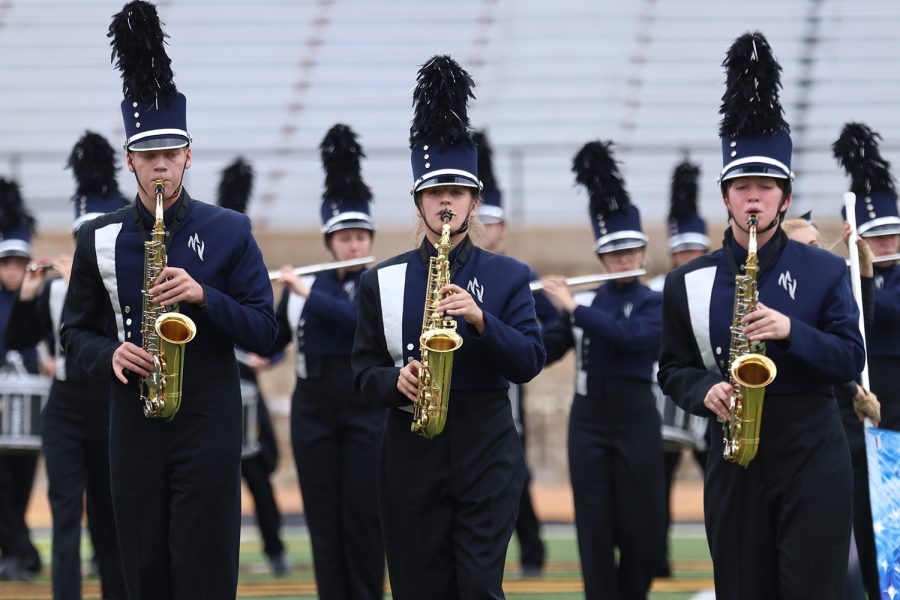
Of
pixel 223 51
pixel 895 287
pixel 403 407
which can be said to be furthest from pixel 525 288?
pixel 223 51

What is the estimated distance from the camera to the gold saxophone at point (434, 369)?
528 cm

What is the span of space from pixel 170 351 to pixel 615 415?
122 inches

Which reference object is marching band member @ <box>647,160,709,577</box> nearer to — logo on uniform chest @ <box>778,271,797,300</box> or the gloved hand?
the gloved hand

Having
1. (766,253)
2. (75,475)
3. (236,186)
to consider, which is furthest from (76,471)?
(766,253)

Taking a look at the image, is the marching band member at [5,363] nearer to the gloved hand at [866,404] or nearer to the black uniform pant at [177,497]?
the black uniform pant at [177,497]

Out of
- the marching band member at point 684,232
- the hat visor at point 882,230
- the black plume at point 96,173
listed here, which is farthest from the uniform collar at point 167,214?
the marching band member at point 684,232

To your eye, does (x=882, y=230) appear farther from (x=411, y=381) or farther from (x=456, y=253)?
(x=411, y=381)

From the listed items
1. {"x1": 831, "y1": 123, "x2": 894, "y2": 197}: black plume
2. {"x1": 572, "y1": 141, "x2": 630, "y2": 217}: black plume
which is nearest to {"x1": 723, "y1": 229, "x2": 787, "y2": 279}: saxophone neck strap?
{"x1": 831, "y1": 123, "x2": 894, "y2": 197}: black plume

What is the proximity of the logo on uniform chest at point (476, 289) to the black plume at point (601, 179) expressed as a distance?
2865 mm

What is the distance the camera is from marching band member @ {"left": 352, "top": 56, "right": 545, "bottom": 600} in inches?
213

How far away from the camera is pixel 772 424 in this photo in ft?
17.5

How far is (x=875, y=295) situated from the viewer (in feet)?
24.6

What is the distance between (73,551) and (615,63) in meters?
13.3

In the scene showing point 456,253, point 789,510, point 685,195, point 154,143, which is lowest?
point 789,510
